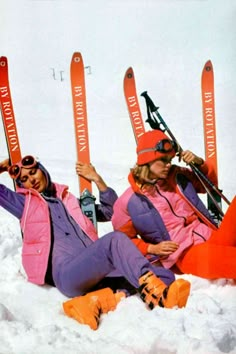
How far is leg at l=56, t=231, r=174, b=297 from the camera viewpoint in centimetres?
95

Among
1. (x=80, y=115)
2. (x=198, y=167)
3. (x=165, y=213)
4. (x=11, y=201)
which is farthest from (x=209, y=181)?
(x=11, y=201)

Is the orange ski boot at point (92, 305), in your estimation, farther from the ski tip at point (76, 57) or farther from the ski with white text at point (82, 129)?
the ski tip at point (76, 57)

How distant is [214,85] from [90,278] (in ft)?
1.80

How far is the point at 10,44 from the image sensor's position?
1.15 meters

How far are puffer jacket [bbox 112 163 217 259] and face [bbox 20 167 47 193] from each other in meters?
0.19

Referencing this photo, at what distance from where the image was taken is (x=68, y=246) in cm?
110

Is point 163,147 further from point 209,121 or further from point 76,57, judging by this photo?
point 76,57

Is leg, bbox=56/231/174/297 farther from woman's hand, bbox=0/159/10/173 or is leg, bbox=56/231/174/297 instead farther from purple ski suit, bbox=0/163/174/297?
woman's hand, bbox=0/159/10/173

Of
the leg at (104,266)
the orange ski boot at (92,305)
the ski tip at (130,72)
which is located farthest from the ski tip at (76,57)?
the orange ski boot at (92,305)

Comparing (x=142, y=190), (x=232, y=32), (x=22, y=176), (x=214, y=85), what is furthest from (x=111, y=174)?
(x=232, y=32)

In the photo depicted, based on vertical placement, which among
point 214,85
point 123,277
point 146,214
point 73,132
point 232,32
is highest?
point 232,32

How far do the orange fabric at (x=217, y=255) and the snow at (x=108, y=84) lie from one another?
1.0 inches

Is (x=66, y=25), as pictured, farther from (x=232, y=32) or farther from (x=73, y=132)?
(x=232, y=32)

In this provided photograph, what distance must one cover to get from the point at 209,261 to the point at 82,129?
475 mm
